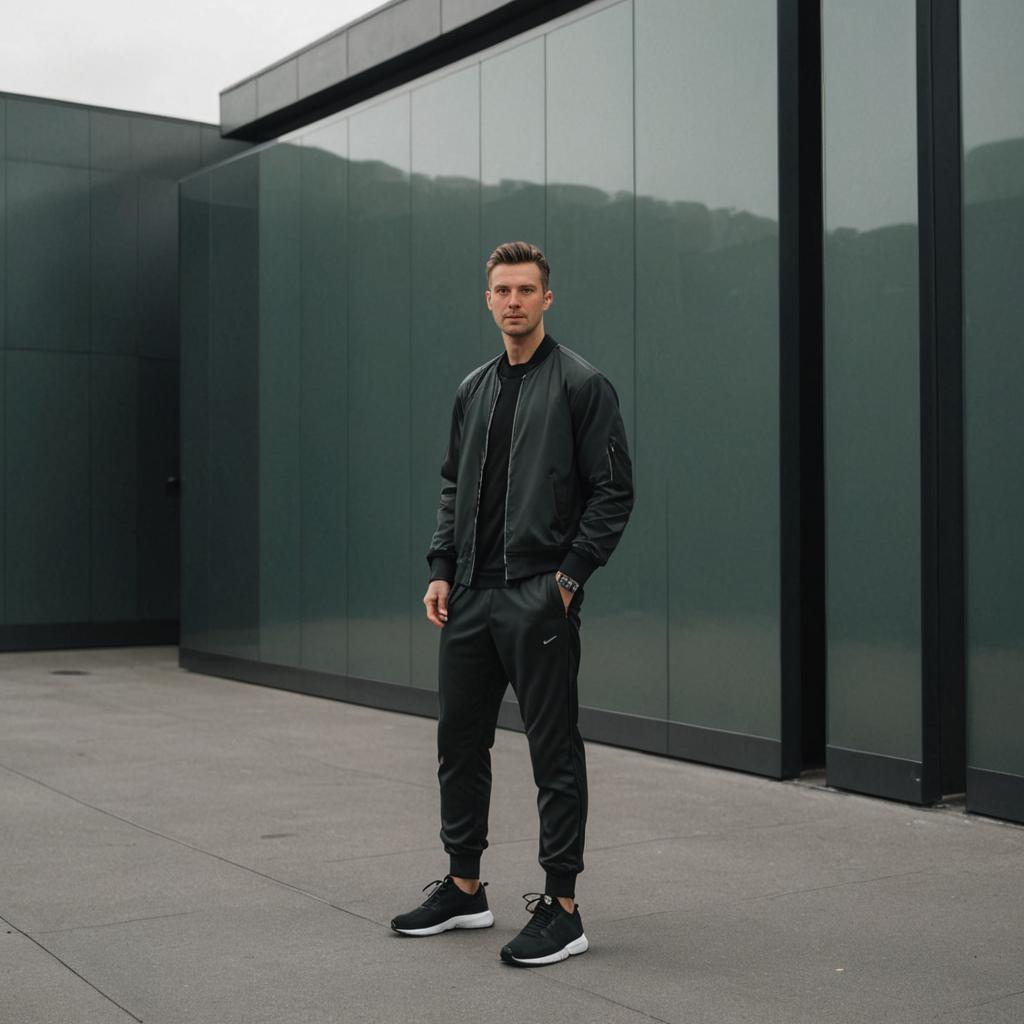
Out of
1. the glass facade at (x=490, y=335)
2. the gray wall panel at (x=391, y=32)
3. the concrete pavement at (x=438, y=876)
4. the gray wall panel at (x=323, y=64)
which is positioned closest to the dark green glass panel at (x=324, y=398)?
the glass facade at (x=490, y=335)

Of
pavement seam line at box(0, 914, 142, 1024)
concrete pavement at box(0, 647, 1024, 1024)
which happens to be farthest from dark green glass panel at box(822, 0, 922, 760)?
pavement seam line at box(0, 914, 142, 1024)

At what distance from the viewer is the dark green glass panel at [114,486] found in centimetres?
1731

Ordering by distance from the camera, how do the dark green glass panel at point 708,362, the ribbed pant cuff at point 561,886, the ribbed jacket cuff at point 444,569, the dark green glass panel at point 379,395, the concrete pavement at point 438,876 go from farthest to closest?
the dark green glass panel at point 379,395 → the dark green glass panel at point 708,362 → the ribbed jacket cuff at point 444,569 → the ribbed pant cuff at point 561,886 → the concrete pavement at point 438,876

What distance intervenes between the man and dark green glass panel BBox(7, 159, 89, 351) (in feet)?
42.8

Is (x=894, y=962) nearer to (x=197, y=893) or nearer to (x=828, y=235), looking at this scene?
(x=197, y=893)

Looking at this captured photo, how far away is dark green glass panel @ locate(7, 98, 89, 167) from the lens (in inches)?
662

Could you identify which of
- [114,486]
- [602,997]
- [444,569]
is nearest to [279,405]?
[114,486]

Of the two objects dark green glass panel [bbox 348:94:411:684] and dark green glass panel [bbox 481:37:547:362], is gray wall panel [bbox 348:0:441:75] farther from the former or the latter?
dark green glass panel [bbox 481:37:547:362]

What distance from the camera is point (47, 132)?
1702cm

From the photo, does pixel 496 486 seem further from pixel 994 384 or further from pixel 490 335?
pixel 490 335

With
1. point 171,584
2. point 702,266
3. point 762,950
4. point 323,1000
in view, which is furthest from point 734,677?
point 171,584

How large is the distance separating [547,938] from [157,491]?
549 inches

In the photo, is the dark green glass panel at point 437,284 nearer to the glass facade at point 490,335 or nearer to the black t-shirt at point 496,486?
the glass facade at point 490,335

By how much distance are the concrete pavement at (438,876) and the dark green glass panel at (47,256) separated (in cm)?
866
